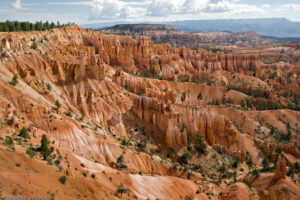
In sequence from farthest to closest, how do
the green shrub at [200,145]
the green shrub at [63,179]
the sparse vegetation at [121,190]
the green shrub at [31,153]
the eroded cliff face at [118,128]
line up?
1. the green shrub at [200,145]
2. the eroded cliff face at [118,128]
3. the sparse vegetation at [121,190]
4. the green shrub at [31,153]
5. the green shrub at [63,179]

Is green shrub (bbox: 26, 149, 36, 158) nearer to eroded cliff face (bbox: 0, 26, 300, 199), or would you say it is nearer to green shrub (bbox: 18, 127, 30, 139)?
eroded cliff face (bbox: 0, 26, 300, 199)

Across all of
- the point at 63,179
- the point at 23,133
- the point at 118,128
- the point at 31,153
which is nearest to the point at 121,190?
the point at 63,179

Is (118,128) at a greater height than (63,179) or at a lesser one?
lesser

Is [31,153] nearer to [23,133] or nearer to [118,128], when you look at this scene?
[23,133]

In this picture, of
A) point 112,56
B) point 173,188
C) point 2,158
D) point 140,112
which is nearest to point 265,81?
point 112,56

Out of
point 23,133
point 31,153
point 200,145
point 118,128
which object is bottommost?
point 200,145

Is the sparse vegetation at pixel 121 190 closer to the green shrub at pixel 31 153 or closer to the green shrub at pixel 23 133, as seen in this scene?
the green shrub at pixel 31 153

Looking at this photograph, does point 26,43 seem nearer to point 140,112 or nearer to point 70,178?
point 140,112

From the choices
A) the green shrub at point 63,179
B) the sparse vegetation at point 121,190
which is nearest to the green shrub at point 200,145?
the sparse vegetation at point 121,190

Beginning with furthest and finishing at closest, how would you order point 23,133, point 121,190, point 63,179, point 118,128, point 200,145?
point 200,145, point 118,128, point 23,133, point 121,190, point 63,179
